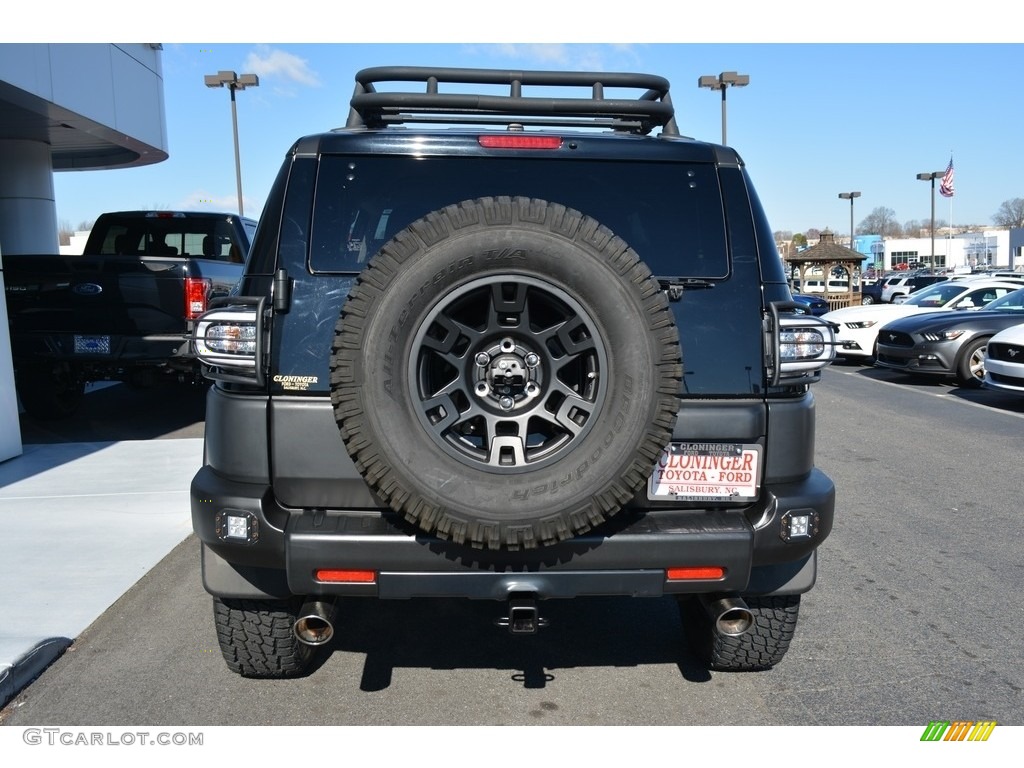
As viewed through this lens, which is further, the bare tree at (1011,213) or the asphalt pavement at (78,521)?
the bare tree at (1011,213)

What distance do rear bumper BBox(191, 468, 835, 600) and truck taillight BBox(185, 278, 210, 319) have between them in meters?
5.95

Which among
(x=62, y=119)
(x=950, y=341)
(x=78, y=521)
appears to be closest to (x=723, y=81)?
(x=950, y=341)

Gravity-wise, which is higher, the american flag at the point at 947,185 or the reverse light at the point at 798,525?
the american flag at the point at 947,185

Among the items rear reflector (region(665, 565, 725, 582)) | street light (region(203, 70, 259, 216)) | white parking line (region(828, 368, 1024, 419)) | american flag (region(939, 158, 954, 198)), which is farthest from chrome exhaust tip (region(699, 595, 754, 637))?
american flag (region(939, 158, 954, 198))

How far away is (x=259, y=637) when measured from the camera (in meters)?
3.52

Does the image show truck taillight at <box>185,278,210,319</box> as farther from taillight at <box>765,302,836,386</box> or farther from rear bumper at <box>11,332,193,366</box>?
taillight at <box>765,302,836,386</box>

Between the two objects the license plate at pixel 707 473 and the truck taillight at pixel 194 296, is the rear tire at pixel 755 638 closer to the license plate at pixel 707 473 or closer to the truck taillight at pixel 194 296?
the license plate at pixel 707 473

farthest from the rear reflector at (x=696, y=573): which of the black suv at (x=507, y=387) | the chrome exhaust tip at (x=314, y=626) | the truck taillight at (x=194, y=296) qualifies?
the truck taillight at (x=194, y=296)

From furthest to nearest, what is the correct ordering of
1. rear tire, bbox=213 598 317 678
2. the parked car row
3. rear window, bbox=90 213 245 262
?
the parked car row < rear window, bbox=90 213 245 262 < rear tire, bbox=213 598 317 678

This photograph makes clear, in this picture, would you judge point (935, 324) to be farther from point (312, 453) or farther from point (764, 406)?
point (312, 453)

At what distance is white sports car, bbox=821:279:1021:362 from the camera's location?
16.3 m

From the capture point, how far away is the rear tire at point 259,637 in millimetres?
3445

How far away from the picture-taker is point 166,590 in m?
4.81
